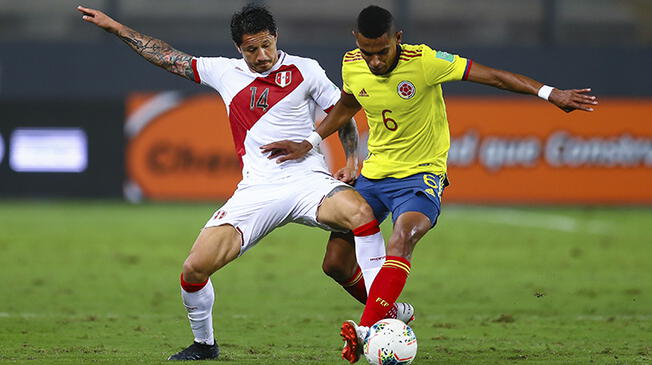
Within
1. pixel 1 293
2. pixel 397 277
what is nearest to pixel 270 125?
pixel 397 277

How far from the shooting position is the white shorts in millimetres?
6793

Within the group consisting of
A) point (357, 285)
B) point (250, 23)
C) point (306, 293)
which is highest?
point (250, 23)

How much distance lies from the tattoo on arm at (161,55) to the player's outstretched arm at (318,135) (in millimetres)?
758

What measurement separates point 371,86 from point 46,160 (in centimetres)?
1251

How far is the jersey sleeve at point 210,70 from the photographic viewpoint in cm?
714

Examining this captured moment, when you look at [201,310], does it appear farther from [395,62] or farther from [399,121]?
[395,62]

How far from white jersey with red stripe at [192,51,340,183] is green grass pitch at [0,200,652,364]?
3.84 ft

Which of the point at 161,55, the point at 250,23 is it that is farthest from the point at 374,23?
the point at 161,55

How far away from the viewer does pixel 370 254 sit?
6688 millimetres

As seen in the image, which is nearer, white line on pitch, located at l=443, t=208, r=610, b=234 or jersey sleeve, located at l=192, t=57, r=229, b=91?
jersey sleeve, located at l=192, t=57, r=229, b=91

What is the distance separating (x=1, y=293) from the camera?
31.8ft

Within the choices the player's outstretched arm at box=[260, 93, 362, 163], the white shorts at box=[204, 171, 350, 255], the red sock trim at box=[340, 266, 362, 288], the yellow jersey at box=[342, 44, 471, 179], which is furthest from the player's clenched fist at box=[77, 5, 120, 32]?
the red sock trim at box=[340, 266, 362, 288]

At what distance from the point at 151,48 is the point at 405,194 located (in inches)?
77.4

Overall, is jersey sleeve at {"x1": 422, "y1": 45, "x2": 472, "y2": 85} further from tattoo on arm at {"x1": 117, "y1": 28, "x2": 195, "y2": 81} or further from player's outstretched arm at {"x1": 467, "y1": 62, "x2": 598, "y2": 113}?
tattoo on arm at {"x1": 117, "y1": 28, "x2": 195, "y2": 81}
